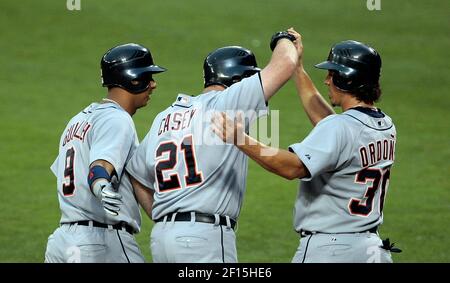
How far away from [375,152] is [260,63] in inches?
517

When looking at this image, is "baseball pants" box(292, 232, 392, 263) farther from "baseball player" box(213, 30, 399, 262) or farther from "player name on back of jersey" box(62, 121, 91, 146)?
"player name on back of jersey" box(62, 121, 91, 146)

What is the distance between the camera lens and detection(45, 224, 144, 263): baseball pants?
6547 millimetres

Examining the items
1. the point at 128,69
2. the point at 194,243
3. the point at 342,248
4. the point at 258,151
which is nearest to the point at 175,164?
the point at 194,243

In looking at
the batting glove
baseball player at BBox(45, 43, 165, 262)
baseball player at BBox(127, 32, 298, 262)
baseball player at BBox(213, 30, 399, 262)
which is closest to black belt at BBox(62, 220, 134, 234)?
baseball player at BBox(45, 43, 165, 262)

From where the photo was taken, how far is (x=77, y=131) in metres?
6.66

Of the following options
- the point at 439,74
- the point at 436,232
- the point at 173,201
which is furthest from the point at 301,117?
the point at 173,201

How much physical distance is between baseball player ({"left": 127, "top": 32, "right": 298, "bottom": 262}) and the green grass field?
4.14m

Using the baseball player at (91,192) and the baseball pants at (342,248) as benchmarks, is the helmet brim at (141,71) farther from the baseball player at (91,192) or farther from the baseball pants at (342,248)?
the baseball pants at (342,248)

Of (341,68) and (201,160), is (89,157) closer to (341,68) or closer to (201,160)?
(201,160)

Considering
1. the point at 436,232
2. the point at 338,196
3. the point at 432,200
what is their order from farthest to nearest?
the point at 432,200, the point at 436,232, the point at 338,196

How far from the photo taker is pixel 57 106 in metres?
16.9

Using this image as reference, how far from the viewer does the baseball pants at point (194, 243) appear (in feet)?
20.1

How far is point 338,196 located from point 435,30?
1656cm
